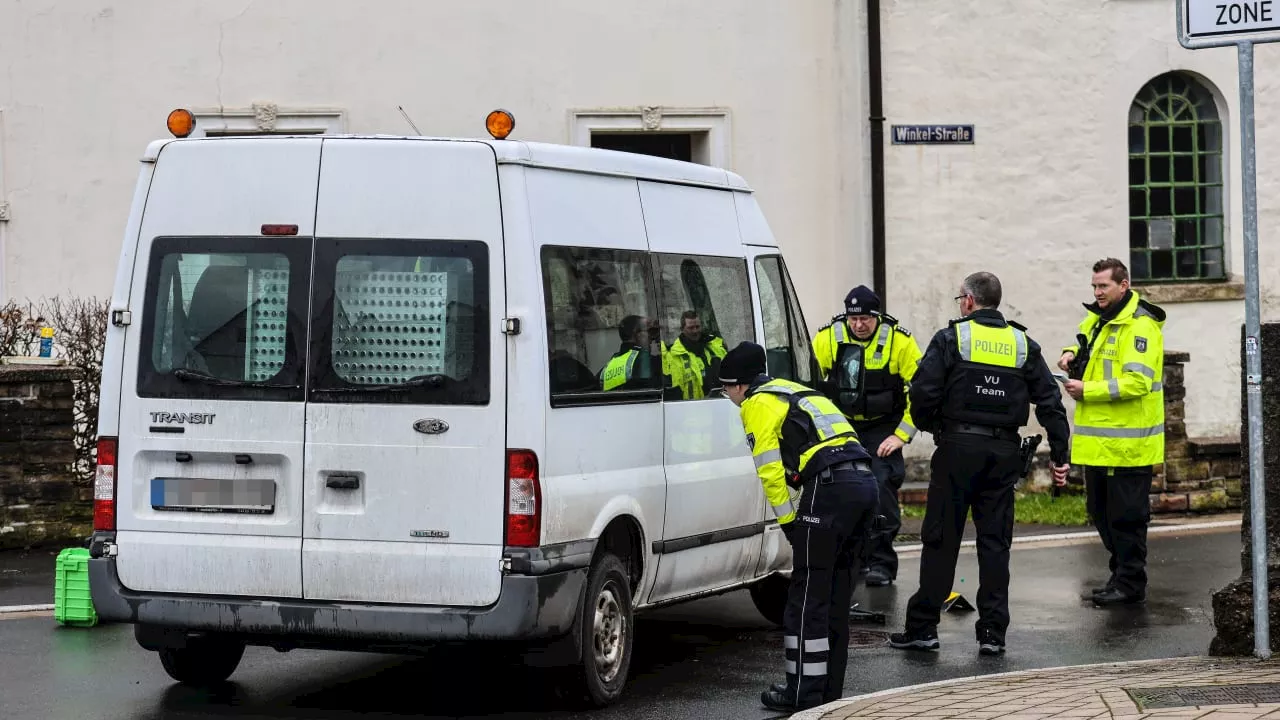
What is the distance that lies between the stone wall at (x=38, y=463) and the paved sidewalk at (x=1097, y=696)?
6.82 m

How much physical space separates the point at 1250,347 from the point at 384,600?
3.76 m

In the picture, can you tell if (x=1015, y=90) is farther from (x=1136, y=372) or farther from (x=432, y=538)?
(x=432, y=538)

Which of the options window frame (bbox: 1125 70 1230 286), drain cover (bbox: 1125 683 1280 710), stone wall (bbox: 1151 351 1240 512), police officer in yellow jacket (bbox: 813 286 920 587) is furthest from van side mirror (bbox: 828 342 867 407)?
window frame (bbox: 1125 70 1230 286)

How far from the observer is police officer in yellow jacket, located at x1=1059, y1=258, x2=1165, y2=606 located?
35.4 ft

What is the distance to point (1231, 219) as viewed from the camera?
54.7 ft

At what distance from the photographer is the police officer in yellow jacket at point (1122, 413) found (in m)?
10.8

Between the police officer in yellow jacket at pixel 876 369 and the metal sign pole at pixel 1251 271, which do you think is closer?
the metal sign pole at pixel 1251 271

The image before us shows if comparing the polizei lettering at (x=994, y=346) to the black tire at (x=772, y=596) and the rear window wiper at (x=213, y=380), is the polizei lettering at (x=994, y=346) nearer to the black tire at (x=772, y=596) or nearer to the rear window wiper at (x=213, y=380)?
the black tire at (x=772, y=596)

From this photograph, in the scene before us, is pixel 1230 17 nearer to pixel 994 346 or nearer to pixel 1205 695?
pixel 994 346

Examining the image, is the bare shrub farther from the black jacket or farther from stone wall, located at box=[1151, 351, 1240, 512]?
stone wall, located at box=[1151, 351, 1240, 512]

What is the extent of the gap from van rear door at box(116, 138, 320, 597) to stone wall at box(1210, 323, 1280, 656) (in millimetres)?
4061

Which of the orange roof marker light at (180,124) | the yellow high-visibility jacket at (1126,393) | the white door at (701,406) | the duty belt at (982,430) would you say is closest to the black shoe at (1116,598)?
the yellow high-visibility jacket at (1126,393)

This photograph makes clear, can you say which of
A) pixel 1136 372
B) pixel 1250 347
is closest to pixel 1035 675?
pixel 1250 347

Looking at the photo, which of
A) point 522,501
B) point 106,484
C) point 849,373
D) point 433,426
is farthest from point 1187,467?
point 106,484
